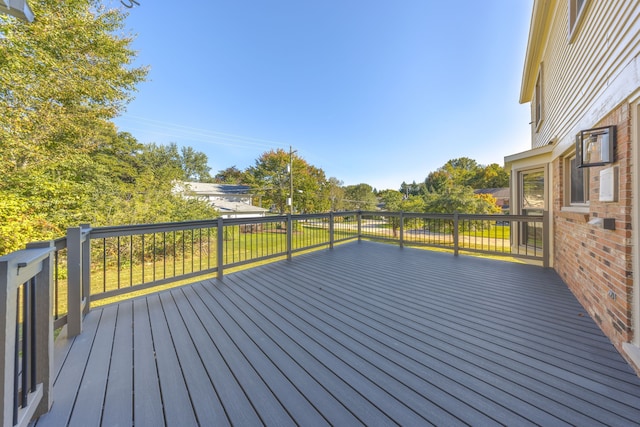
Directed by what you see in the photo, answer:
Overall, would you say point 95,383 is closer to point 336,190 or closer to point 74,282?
point 74,282

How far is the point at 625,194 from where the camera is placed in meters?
1.79

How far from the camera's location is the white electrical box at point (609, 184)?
1911mm

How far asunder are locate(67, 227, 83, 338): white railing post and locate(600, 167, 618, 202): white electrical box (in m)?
4.56

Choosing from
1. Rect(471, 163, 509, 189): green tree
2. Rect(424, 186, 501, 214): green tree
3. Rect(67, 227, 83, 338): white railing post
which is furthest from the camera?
Rect(471, 163, 509, 189): green tree

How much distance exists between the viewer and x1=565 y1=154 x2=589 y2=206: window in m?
2.99

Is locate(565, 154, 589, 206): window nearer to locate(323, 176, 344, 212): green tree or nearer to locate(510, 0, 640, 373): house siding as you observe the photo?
locate(510, 0, 640, 373): house siding

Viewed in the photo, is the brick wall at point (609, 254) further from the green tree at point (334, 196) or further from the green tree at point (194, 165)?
the green tree at point (194, 165)

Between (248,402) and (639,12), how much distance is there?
11.8 feet

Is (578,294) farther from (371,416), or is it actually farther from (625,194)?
(371,416)

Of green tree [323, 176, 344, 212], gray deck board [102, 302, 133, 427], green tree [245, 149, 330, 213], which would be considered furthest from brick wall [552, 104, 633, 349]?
green tree [323, 176, 344, 212]

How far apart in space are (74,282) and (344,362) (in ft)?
8.27

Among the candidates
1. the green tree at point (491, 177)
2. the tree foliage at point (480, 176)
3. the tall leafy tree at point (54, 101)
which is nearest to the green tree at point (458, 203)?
the tall leafy tree at point (54, 101)

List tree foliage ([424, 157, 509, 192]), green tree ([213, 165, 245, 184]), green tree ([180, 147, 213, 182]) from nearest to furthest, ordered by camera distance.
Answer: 1. tree foliage ([424, 157, 509, 192])
2. green tree ([180, 147, 213, 182])
3. green tree ([213, 165, 245, 184])

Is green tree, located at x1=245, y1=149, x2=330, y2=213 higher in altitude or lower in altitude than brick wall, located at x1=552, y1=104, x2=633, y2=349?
higher
